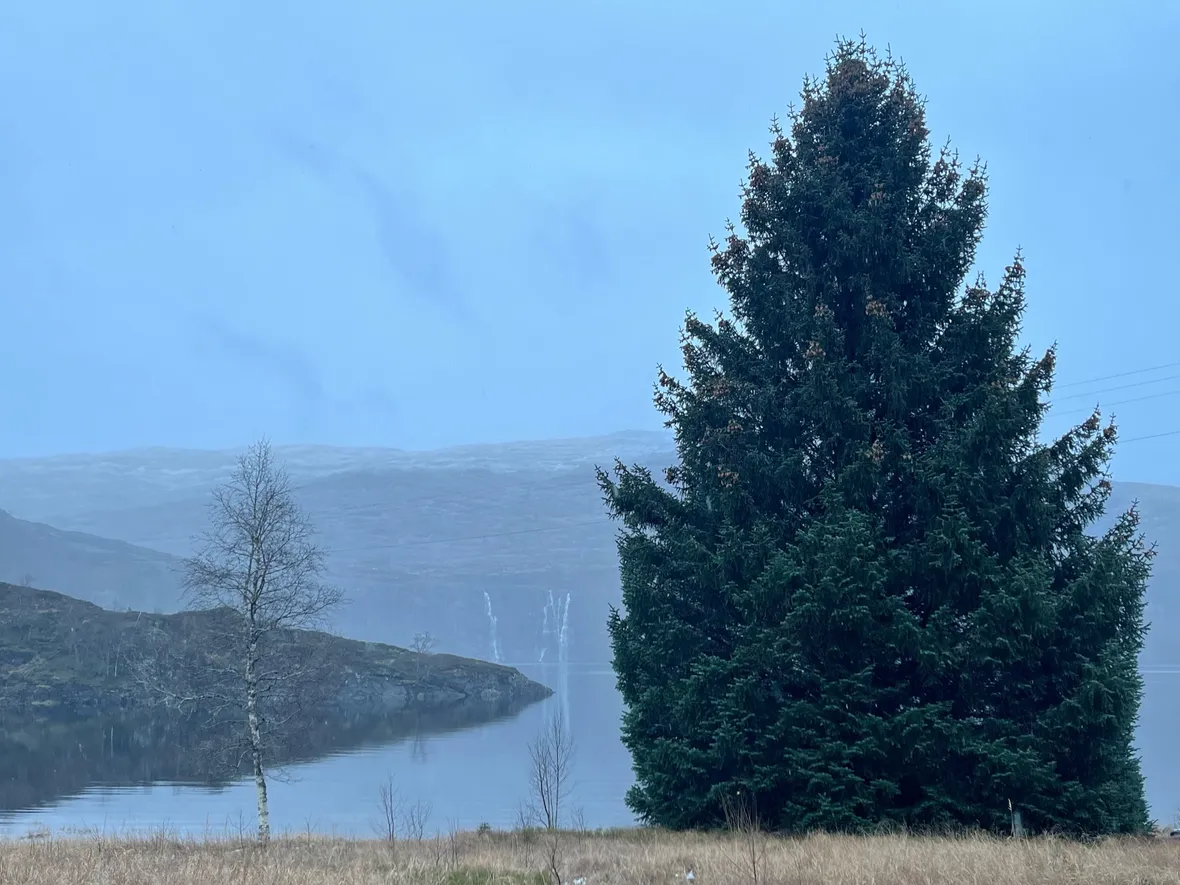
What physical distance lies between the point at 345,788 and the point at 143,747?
30599 mm

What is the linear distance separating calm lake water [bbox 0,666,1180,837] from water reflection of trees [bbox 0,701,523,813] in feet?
0.78

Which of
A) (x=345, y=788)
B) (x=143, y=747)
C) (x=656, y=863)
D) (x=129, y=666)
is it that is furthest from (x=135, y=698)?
(x=656, y=863)

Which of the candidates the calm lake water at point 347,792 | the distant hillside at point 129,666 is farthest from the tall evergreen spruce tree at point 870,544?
the distant hillside at point 129,666

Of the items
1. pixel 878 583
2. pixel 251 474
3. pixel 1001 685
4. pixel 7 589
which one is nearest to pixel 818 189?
pixel 878 583

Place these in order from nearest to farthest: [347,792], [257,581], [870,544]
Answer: [870,544] → [257,581] → [347,792]

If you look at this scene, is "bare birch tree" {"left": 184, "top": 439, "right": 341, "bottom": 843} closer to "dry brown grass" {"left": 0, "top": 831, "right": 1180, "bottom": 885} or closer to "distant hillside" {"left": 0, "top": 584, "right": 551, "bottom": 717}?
"dry brown grass" {"left": 0, "top": 831, "right": 1180, "bottom": 885}

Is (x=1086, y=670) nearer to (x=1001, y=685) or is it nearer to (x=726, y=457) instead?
(x=1001, y=685)

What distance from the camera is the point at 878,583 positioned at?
18.7 metres

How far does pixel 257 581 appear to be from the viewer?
26984mm

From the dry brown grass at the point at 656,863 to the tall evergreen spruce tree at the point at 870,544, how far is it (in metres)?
2.06

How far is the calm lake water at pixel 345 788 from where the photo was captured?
42531 millimetres

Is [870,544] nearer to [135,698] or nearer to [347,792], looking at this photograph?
[347,792]

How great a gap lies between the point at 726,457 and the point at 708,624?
3736 millimetres

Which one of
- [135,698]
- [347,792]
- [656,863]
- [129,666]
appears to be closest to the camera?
[656,863]
